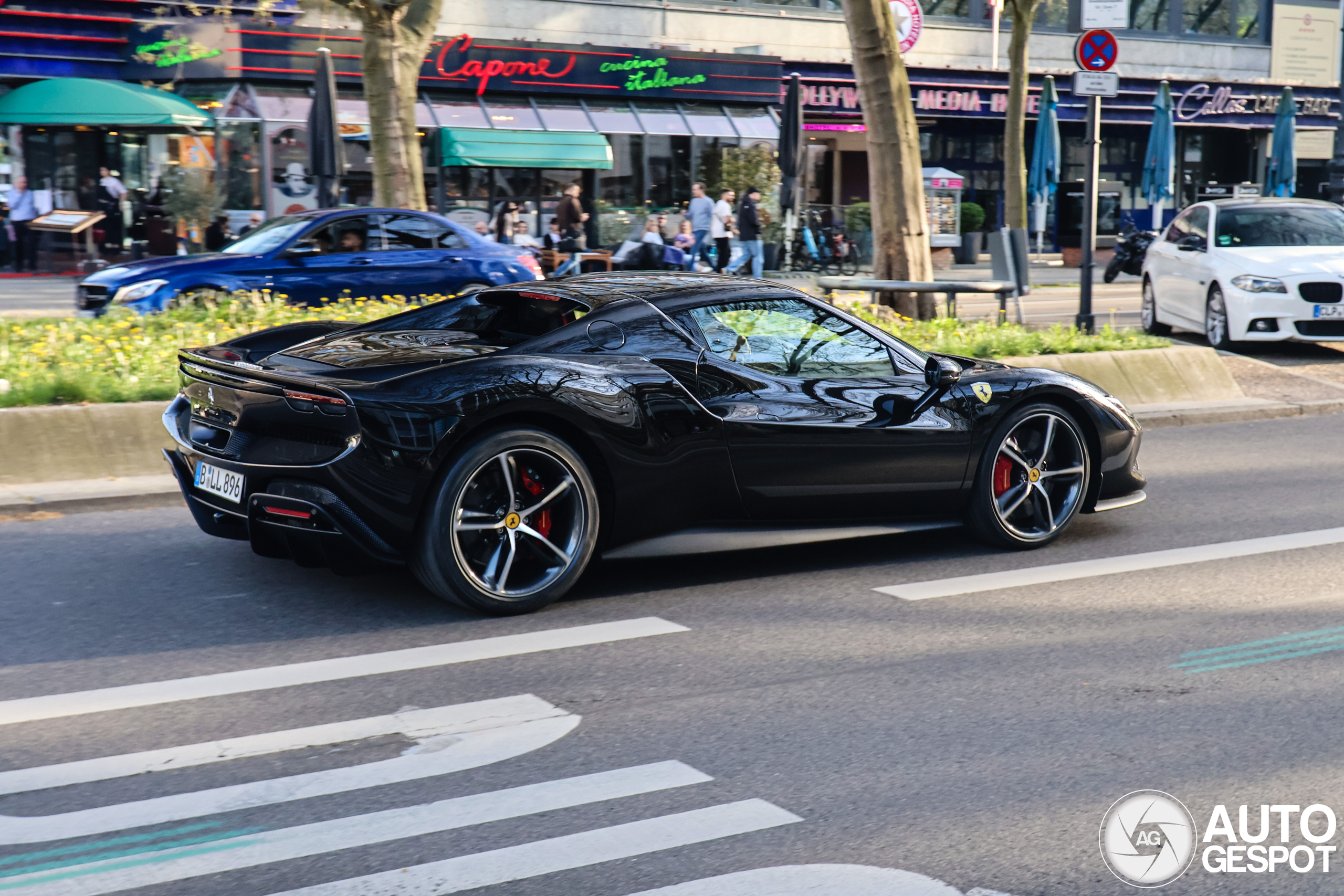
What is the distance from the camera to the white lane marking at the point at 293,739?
3779mm

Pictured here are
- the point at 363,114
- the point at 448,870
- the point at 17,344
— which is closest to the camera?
the point at 448,870

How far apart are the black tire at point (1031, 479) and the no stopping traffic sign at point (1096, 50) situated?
7897mm

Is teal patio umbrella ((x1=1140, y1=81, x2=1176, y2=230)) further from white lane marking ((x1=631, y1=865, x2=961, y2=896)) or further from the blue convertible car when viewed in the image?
white lane marking ((x1=631, y1=865, x2=961, y2=896))

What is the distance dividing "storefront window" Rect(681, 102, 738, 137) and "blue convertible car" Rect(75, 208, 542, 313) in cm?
1660

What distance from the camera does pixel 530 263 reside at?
15.4 m

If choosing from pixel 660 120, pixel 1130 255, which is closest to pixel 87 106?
pixel 660 120

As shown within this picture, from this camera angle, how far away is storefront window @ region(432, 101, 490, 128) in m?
27.3

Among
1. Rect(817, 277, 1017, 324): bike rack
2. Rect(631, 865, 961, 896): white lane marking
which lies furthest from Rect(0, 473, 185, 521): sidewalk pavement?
Rect(817, 277, 1017, 324): bike rack

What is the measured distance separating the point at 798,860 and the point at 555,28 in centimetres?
2820

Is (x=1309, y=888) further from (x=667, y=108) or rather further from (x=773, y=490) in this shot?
(x=667, y=108)

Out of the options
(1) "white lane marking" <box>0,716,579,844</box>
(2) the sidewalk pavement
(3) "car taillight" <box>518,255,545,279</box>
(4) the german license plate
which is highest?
(3) "car taillight" <box>518,255,545,279</box>

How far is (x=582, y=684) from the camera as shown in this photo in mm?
4613

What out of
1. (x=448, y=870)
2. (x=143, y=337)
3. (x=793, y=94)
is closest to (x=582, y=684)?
(x=448, y=870)

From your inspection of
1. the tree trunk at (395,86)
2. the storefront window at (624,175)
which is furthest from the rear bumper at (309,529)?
the storefront window at (624,175)
